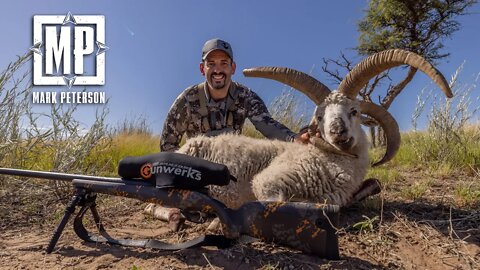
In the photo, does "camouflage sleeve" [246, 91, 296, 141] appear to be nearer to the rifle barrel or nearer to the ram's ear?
the ram's ear

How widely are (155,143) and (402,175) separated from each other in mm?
6348

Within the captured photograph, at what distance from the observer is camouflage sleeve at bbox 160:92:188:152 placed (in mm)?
5268

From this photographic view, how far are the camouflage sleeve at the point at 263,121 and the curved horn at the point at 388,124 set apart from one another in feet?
3.19

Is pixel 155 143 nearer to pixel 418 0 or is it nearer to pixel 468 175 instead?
pixel 468 175

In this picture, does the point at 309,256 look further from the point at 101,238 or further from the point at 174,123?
the point at 174,123

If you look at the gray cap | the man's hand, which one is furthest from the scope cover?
the gray cap

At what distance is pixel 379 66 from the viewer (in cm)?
398

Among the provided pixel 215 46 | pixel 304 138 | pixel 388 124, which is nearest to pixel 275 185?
pixel 304 138

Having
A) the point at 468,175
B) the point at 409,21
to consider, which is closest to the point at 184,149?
the point at 468,175

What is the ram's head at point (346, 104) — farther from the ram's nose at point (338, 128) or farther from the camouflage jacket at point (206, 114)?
the camouflage jacket at point (206, 114)

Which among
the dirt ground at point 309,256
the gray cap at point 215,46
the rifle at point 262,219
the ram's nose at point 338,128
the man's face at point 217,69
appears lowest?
the dirt ground at point 309,256

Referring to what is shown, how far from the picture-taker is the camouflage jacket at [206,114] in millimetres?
5258

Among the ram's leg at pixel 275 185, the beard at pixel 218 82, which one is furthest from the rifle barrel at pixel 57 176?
the beard at pixel 218 82

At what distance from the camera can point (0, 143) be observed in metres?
5.91
